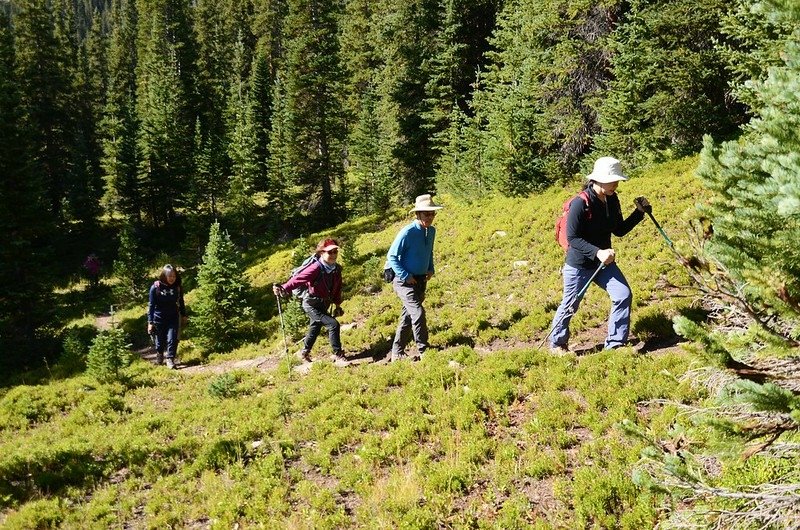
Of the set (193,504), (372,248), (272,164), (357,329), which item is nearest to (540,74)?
(372,248)

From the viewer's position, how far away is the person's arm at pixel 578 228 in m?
7.24

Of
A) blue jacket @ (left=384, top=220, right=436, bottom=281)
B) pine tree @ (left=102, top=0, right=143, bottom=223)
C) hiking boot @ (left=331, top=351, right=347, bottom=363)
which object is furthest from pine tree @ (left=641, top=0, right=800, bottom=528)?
pine tree @ (left=102, top=0, right=143, bottom=223)

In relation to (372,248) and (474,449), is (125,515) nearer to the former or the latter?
(474,449)

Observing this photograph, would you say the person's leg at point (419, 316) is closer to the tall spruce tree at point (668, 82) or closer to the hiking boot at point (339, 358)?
the hiking boot at point (339, 358)

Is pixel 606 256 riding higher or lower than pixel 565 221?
lower

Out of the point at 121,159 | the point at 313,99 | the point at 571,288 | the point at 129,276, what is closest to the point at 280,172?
the point at 313,99

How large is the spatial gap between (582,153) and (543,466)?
56.9ft

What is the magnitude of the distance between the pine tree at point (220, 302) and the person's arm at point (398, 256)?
8.36m

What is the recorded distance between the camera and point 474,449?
6.22 metres

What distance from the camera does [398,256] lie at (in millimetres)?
8938

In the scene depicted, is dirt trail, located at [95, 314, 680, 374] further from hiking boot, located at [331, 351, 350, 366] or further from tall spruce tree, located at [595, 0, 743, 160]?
tall spruce tree, located at [595, 0, 743, 160]

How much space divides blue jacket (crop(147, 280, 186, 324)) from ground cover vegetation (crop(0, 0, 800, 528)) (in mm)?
1202

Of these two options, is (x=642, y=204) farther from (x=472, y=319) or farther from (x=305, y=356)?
(x=305, y=356)

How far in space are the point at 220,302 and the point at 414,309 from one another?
8577 mm
